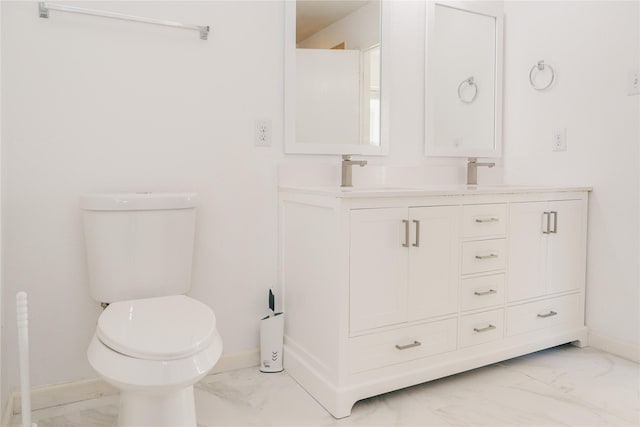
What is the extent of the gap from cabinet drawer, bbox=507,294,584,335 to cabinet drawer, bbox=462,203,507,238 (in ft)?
1.23

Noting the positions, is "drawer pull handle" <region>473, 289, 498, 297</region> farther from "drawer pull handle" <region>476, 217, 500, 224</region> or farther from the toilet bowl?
the toilet bowl

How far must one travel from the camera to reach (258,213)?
2.19m

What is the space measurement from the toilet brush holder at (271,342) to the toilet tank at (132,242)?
1.64ft

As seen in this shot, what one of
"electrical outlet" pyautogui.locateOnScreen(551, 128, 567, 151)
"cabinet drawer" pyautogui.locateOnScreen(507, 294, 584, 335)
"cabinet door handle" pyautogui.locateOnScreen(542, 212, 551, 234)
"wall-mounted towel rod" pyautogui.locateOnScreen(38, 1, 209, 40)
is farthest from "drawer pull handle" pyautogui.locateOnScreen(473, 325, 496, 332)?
"wall-mounted towel rod" pyautogui.locateOnScreen(38, 1, 209, 40)

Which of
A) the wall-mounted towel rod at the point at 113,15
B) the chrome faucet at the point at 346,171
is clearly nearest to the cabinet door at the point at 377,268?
the chrome faucet at the point at 346,171

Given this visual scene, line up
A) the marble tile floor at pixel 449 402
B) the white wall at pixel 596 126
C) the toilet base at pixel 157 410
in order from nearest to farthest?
→ the toilet base at pixel 157 410 < the marble tile floor at pixel 449 402 < the white wall at pixel 596 126

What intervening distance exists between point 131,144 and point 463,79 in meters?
1.73

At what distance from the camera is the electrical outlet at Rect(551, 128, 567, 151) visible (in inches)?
99.5

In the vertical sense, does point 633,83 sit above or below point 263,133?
above

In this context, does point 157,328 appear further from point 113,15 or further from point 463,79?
point 463,79

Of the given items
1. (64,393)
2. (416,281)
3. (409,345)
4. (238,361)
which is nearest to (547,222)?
(416,281)

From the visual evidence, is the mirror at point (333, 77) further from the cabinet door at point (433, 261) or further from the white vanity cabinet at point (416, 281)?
the cabinet door at point (433, 261)

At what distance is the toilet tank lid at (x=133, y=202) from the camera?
169 cm

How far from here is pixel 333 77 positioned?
2.30 metres
